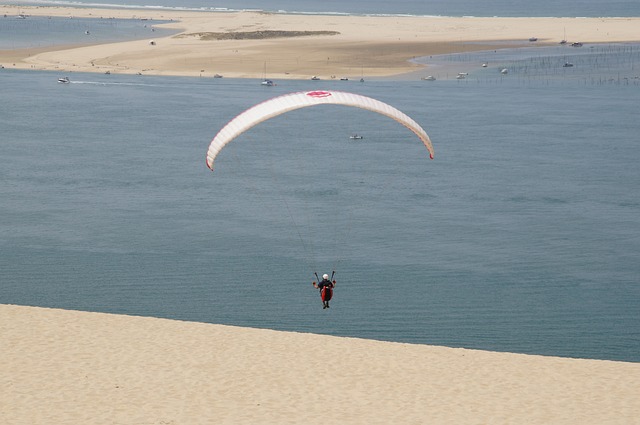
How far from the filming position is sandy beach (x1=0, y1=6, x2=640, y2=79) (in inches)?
4429

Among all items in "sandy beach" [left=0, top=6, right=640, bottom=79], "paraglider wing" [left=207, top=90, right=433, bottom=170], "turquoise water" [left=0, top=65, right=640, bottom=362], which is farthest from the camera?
"sandy beach" [left=0, top=6, right=640, bottom=79]

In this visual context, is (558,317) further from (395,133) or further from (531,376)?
(395,133)

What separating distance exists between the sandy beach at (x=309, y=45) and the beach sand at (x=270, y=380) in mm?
77837

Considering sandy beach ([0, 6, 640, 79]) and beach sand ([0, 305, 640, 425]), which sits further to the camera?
sandy beach ([0, 6, 640, 79])

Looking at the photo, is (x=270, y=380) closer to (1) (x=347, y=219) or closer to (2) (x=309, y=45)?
(1) (x=347, y=219)

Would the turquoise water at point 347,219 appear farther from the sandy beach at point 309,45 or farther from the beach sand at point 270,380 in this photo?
the sandy beach at point 309,45

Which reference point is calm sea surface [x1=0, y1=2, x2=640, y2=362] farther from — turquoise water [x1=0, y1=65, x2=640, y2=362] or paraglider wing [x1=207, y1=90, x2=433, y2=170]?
paraglider wing [x1=207, y1=90, x2=433, y2=170]

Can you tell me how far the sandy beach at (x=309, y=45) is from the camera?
4429 inches

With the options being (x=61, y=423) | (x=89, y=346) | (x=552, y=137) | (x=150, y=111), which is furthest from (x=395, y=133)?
(x=61, y=423)

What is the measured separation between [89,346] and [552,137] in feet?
169

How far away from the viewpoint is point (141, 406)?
23016 mm

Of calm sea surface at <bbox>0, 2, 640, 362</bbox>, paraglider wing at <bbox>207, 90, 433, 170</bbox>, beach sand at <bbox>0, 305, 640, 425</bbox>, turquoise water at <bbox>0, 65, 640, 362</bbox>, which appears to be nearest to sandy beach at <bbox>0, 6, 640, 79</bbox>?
calm sea surface at <bbox>0, 2, 640, 362</bbox>

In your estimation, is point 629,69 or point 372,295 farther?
point 629,69

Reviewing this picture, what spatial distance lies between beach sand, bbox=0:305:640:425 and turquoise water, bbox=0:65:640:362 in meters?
7.27
